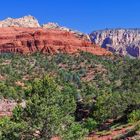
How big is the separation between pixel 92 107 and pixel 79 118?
408 cm

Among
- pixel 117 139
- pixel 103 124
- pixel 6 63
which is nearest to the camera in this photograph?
pixel 117 139

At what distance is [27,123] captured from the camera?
41312mm

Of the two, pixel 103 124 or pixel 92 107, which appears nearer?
pixel 103 124

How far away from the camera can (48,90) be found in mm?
42625

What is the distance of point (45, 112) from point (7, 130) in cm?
400

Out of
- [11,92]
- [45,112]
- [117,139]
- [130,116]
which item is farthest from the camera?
[11,92]

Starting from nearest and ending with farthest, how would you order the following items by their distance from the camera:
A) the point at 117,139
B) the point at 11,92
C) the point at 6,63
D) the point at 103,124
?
the point at 117,139 → the point at 103,124 → the point at 11,92 → the point at 6,63

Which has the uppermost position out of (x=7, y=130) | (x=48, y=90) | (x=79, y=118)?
(x=48, y=90)

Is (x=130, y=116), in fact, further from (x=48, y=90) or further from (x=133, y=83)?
(x=133, y=83)

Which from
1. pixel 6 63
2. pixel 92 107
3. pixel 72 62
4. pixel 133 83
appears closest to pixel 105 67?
pixel 72 62

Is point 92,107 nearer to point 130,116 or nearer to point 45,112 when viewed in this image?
point 130,116

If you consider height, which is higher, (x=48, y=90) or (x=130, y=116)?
(x=48, y=90)

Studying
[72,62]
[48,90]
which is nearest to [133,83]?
[72,62]

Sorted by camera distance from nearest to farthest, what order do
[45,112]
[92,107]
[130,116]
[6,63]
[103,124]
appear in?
[45,112] → [130,116] → [103,124] → [92,107] → [6,63]
